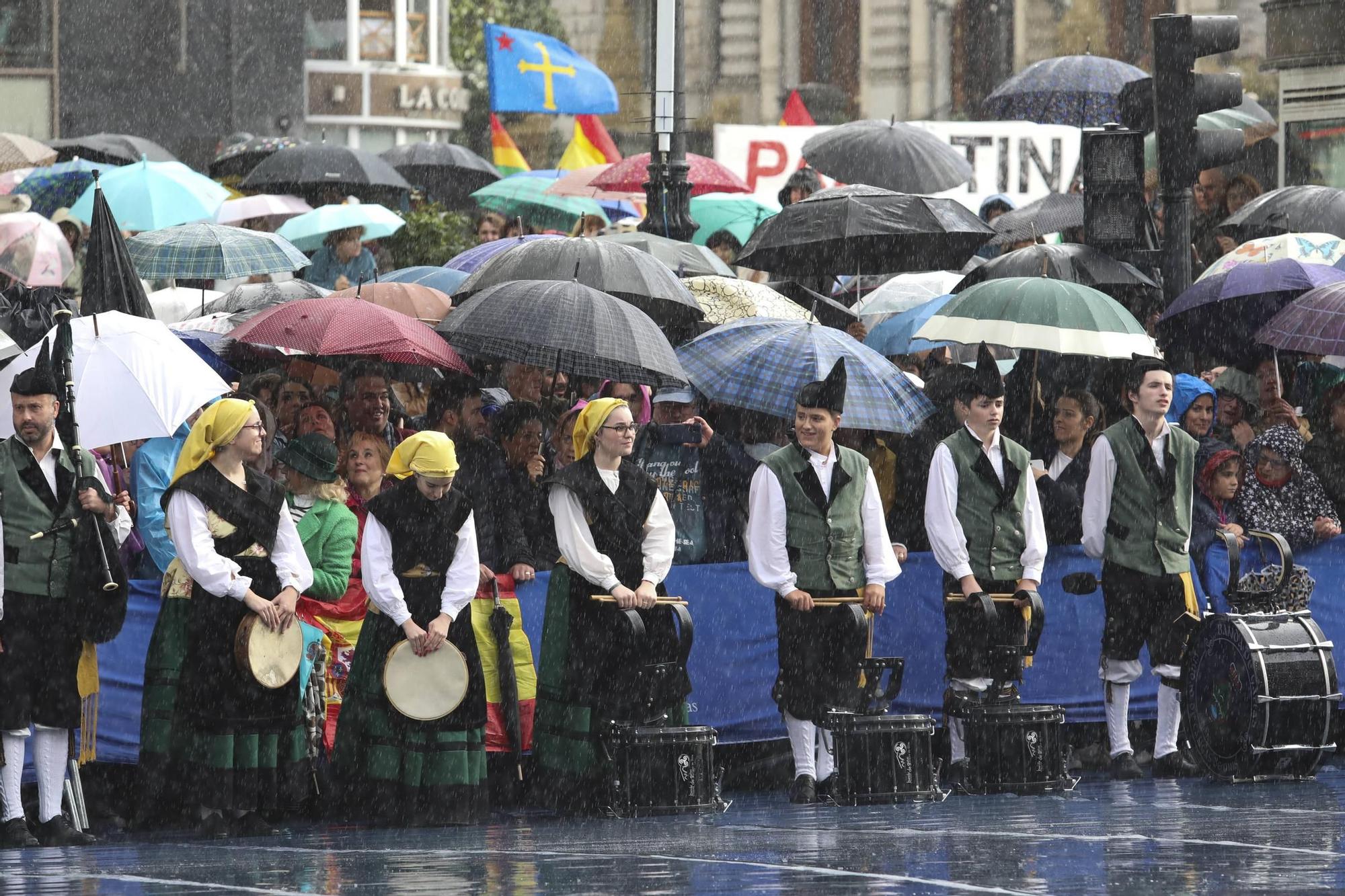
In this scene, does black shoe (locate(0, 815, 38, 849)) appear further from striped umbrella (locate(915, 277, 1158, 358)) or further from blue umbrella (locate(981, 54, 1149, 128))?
blue umbrella (locate(981, 54, 1149, 128))

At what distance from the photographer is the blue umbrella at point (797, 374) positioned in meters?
11.9

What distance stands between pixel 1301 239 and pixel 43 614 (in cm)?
762

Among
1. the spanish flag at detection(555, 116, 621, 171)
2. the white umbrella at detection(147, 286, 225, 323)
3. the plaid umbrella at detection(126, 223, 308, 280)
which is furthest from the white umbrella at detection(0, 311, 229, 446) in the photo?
the spanish flag at detection(555, 116, 621, 171)

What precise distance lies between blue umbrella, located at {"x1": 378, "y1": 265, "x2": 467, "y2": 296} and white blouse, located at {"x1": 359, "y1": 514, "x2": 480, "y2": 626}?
13.7 ft

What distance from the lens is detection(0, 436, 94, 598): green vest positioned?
406 inches

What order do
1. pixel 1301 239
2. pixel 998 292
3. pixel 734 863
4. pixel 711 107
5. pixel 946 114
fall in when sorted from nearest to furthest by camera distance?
pixel 734 863 → pixel 998 292 → pixel 1301 239 → pixel 946 114 → pixel 711 107

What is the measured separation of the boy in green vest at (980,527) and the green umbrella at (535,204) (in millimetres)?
8575

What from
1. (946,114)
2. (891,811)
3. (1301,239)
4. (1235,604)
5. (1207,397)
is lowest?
(891,811)

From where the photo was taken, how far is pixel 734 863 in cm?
907

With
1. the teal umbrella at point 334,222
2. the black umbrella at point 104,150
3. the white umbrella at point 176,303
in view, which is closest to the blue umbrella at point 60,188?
the teal umbrella at point 334,222

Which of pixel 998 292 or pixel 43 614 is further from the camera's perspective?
pixel 998 292

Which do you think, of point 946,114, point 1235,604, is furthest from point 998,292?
point 946,114

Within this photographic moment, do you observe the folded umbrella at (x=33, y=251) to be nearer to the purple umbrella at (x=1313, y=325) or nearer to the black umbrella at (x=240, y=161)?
the purple umbrella at (x=1313, y=325)

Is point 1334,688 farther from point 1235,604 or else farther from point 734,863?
point 734,863
